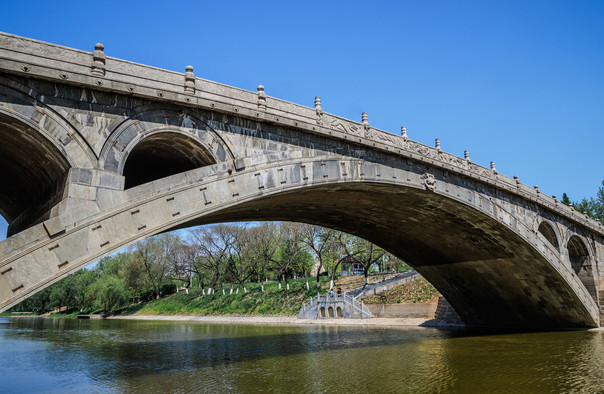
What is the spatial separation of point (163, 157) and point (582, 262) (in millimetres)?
29404

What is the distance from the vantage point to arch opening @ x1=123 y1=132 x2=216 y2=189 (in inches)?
517

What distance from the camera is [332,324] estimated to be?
1443 inches

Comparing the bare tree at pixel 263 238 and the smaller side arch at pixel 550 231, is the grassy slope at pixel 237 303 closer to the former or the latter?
the bare tree at pixel 263 238

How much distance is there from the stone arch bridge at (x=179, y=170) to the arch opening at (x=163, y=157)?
6 cm

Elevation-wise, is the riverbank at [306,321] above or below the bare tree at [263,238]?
below

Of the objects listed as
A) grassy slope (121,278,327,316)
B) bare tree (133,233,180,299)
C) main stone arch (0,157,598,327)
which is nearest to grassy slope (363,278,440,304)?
main stone arch (0,157,598,327)

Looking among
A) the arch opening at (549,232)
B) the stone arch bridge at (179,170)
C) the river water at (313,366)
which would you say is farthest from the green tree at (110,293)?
the arch opening at (549,232)

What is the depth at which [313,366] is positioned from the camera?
15047 mm

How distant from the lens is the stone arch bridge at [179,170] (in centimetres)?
1020

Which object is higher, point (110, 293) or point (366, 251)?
point (366, 251)

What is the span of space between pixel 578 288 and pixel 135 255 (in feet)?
194

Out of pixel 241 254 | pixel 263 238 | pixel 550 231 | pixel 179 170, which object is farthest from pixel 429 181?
pixel 241 254

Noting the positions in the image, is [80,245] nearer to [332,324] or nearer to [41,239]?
[41,239]

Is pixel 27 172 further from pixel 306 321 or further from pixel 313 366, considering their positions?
pixel 306 321
